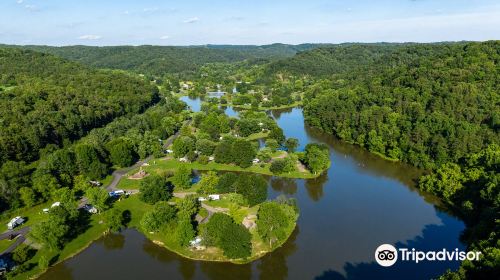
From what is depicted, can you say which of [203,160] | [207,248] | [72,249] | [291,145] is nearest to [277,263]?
[207,248]

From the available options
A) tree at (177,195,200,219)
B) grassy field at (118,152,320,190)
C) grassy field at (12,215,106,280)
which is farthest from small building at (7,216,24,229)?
tree at (177,195,200,219)

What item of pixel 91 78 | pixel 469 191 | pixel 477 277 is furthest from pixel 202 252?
pixel 91 78

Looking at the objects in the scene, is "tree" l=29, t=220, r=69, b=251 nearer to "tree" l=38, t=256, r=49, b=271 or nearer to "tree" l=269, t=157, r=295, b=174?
"tree" l=38, t=256, r=49, b=271

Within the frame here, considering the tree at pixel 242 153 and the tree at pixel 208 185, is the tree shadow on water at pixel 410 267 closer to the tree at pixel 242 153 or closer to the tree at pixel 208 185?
the tree at pixel 208 185

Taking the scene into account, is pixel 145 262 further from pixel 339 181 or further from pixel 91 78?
pixel 91 78

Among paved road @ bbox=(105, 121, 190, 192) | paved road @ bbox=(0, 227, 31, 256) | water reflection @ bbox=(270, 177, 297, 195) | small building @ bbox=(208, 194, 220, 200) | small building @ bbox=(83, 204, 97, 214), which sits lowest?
water reflection @ bbox=(270, 177, 297, 195)
